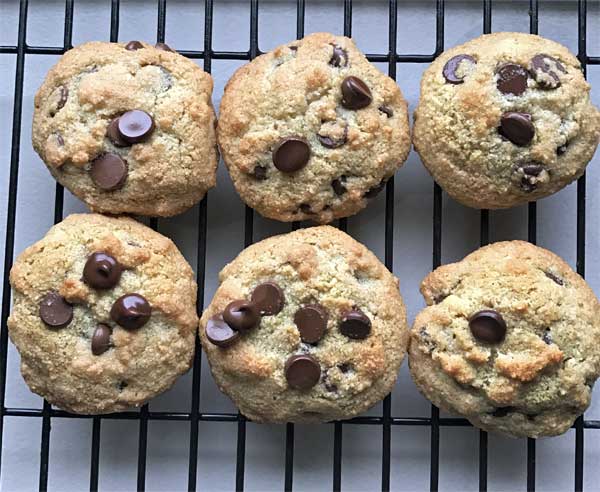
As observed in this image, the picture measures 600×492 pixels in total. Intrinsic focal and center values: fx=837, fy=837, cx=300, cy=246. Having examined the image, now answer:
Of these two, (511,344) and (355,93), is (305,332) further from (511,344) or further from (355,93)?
(355,93)

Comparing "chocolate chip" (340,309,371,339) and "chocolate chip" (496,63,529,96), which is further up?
"chocolate chip" (496,63,529,96)

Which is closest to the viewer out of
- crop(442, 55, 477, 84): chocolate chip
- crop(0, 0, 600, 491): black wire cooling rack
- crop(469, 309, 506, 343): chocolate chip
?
crop(469, 309, 506, 343): chocolate chip

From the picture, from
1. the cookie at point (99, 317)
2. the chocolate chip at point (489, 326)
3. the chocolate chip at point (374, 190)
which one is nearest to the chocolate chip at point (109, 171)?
the cookie at point (99, 317)

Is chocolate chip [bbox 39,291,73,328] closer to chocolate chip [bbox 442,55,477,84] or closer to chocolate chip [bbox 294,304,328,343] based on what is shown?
chocolate chip [bbox 294,304,328,343]

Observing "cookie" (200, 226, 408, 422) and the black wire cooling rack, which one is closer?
"cookie" (200, 226, 408, 422)

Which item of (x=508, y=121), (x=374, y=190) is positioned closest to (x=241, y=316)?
(x=374, y=190)

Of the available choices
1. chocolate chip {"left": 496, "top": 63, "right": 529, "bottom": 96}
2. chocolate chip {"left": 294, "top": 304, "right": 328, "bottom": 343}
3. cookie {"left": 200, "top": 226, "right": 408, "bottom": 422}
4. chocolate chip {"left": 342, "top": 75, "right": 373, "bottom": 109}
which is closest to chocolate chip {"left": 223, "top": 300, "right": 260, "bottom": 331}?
cookie {"left": 200, "top": 226, "right": 408, "bottom": 422}
